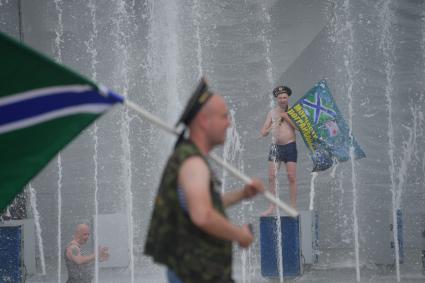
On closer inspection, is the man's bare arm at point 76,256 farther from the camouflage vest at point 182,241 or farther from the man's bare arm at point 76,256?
the camouflage vest at point 182,241

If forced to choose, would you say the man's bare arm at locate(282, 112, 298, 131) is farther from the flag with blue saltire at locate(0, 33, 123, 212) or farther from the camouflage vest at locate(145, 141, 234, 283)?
the camouflage vest at locate(145, 141, 234, 283)

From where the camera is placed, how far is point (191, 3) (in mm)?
14398

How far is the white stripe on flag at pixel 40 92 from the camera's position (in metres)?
3.53

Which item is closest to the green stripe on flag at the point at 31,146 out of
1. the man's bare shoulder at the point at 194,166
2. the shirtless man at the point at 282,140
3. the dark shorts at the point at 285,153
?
the man's bare shoulder at the point at 194,166

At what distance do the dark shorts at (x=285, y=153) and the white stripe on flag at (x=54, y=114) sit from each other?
229 inches

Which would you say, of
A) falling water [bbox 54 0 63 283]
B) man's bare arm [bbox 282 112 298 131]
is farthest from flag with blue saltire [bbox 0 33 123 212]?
falling water [bbox 54 0 63 283]

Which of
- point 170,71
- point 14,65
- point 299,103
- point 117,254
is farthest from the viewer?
point 170,71

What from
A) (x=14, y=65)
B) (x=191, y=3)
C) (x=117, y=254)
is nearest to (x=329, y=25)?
(x=191, y=3)

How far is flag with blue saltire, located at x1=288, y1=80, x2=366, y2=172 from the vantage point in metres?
9.39

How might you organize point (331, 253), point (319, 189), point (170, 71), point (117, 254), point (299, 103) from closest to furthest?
point (299, 103) → point (117, 254) → point (331, 253) → point (319, 189) → point (170, 71)

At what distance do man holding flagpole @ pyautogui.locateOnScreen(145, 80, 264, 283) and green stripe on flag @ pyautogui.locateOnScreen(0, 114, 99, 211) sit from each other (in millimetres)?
908

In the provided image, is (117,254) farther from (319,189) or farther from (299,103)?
(319,189)

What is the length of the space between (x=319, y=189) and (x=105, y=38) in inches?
Answer: 179

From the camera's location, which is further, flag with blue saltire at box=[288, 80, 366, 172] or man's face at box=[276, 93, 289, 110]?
flag with blue saltire at box=[288, 80, 366, 172]
